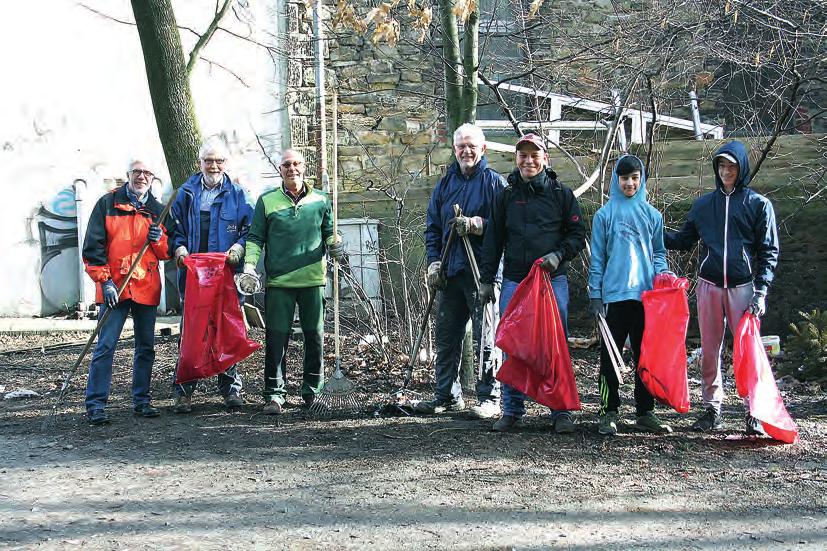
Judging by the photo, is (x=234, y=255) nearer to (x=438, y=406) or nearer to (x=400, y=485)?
(x=438, y=406)

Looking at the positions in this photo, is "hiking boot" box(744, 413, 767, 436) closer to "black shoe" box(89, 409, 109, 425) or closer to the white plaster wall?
"black shoe" box(89, 409, 109, 425)

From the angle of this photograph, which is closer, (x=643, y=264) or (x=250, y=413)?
(x=643, y=264)

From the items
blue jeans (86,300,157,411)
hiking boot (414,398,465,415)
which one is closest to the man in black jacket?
hiking boot (414,398,465,415)

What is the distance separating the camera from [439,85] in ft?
36.1

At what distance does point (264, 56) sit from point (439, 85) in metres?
3.54

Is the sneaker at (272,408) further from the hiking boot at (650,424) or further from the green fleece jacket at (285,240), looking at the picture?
the hiking boot at (650,424)

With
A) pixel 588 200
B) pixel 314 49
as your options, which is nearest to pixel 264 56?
pixel 314 49

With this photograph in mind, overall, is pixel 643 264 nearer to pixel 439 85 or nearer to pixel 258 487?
pixel 258 487

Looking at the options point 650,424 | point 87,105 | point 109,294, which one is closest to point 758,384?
point 650,424

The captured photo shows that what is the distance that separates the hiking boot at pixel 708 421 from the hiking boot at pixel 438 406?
1.52 metres

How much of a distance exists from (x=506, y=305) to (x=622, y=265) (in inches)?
28.5

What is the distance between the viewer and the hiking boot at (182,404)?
6609mm

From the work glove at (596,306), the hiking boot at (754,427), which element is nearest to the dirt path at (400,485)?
the hiking boot at (754,427)

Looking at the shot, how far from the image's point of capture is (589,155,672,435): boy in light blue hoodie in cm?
566
